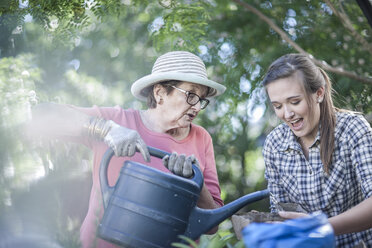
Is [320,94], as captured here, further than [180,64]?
No

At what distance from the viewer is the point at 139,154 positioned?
1721mm

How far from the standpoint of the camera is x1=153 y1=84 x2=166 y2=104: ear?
185 cm

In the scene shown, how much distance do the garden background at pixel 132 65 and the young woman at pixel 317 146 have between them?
1.16 ft

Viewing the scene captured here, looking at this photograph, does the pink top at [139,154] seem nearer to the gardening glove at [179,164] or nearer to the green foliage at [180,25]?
the gardening glove at [179,164]

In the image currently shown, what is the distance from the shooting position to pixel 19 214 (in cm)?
112

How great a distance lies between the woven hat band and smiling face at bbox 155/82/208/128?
0.21ft

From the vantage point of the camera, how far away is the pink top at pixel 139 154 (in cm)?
169

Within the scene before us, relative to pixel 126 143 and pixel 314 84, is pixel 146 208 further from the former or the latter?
pixel 314 84

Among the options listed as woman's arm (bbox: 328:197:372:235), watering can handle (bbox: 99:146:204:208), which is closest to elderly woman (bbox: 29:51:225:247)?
watering can handle (bbox: 99:146:204:208)

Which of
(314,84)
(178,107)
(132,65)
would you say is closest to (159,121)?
(178,107)

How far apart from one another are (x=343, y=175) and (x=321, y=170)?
0.09m

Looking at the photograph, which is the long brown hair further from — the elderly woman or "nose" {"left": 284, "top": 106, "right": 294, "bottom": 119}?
the elderly woman

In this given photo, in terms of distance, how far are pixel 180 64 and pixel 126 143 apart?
1.90 feet

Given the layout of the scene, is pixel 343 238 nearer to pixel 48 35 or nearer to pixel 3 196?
pixel 3 196
